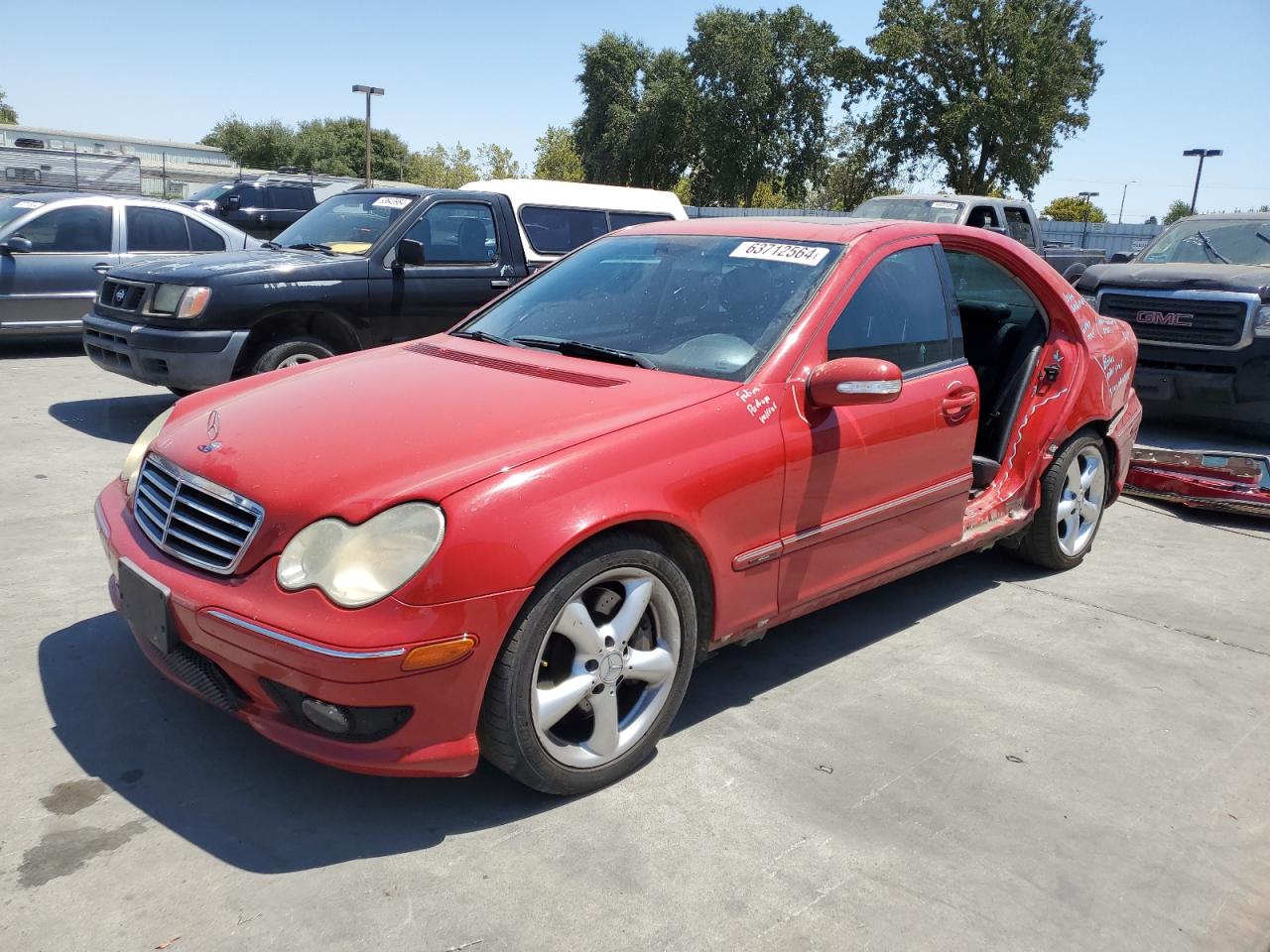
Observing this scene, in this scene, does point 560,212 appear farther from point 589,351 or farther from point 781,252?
point 589,351

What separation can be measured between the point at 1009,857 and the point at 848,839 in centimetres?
43

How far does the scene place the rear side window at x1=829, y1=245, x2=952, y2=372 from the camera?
3.72 meters

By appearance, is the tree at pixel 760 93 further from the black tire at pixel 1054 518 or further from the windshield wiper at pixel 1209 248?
the black tire at pixel 1054 518

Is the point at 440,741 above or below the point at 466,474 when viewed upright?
below

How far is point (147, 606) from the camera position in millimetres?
2883

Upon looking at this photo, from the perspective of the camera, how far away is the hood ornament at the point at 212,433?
10.2ft

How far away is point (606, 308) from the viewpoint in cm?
401

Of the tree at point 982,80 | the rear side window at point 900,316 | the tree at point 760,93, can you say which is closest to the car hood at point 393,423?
the rear side window at point 900,316

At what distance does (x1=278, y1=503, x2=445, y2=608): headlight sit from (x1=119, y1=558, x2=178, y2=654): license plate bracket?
41 centimetres

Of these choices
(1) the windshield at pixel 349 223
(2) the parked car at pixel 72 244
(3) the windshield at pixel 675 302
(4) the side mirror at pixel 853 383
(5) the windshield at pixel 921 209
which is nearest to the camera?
(4) the side mirror at pixel 853 383

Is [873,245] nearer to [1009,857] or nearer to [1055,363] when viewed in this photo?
[1055,363]

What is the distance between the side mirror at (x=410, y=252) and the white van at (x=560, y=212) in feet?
3.53

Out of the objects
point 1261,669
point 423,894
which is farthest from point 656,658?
point 1261,669

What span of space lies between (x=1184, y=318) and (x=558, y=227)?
4895 millimetres
